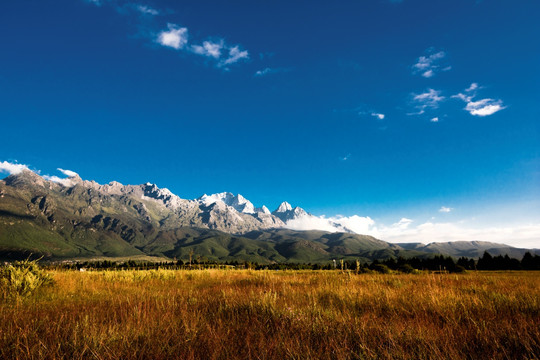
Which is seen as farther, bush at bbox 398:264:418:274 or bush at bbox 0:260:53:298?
bush at bbox 398:264:418:274

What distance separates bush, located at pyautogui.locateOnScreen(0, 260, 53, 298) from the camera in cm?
732

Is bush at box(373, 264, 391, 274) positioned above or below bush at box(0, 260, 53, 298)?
below

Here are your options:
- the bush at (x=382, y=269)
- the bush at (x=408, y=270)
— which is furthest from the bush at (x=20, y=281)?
the bush at (x=408, y=270)

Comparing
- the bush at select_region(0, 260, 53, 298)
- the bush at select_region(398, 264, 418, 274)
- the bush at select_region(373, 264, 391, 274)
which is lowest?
the bush at select_region(398, 264, 418, 274)

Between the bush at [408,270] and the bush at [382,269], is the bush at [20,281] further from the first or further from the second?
the bush at [408,270]

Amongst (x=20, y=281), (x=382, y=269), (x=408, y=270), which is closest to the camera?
(x=20, y=281)

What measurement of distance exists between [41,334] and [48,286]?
24.6 ft

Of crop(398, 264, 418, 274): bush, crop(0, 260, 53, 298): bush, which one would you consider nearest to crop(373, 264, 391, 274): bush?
crop(398, 264, 418, 274): bush

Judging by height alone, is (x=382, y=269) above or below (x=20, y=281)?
below

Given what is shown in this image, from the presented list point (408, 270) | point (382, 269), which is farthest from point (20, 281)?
point (408, 270)

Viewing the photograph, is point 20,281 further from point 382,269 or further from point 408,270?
point 408,270

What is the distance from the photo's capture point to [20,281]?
8039 millimetres

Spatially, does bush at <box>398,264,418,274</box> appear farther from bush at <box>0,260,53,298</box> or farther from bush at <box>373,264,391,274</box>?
bush at <box>0,260,53,298</box>

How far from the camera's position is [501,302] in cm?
562
